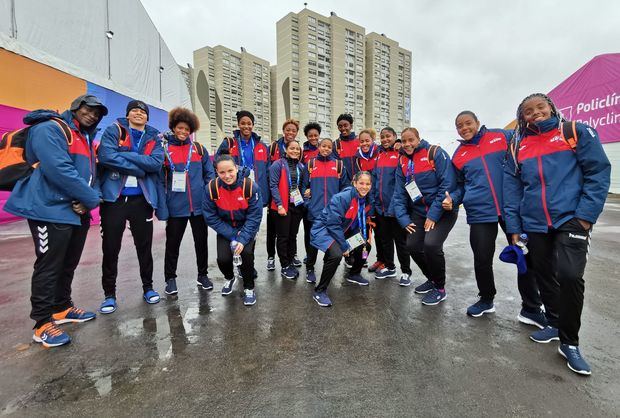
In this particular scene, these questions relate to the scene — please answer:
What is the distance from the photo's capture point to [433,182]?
3602 mm

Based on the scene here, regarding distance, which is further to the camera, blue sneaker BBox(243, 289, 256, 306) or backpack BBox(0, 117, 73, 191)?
blue sneaker BBox(243, 289, 256, 306)

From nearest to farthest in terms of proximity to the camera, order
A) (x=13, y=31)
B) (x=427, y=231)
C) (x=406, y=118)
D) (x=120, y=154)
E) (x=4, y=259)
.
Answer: (x=120, y=154)
(x=427, y=231)
(x=4, y=259)
(x=13, y=31)
(x=406, y=118)

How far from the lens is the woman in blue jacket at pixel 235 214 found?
3.56 metres

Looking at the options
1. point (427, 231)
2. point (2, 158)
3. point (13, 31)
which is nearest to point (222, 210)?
point (2, 158)

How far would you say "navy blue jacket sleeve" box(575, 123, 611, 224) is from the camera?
2.26 metres

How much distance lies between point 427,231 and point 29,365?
3.69 metres

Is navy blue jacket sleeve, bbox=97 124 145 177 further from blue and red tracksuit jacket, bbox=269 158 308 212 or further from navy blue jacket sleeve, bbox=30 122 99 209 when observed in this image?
blue and red tracksuit jacket, bbox=269 158 308 212

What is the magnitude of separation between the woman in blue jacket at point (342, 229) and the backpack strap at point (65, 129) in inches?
97.7

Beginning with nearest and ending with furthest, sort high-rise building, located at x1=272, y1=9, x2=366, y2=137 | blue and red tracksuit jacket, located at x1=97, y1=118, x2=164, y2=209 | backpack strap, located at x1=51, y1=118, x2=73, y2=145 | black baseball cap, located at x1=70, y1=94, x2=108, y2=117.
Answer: backpack strap, located at x1=51, y1=118, x2=73, y2=145 < black baseball cap, located at x1=70, y1=94, x2=108, y2=117 < blue and red tracksuit jacket, located at x1=97, y1=118, x2=164, y2=209 < high-rise building, located at x1=272, y1=9, x2=366, y2=137

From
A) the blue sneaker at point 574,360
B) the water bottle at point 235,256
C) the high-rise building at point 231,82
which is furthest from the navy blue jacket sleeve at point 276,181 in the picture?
the high-rise building at point 231,82

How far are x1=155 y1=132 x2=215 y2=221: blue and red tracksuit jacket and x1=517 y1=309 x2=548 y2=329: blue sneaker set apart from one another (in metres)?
3.55

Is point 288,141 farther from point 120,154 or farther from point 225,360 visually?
point 225,360

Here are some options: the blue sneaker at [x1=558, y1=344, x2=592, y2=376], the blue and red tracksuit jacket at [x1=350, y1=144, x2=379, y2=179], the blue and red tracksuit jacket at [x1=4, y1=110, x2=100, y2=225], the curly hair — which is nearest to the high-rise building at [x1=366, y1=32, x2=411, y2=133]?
the blue and red tracksuit jacket at [x1=350, y1=144, x2=379, y2=179]

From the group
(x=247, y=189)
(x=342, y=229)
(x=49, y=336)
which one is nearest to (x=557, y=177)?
A: (x=342, y=229)
